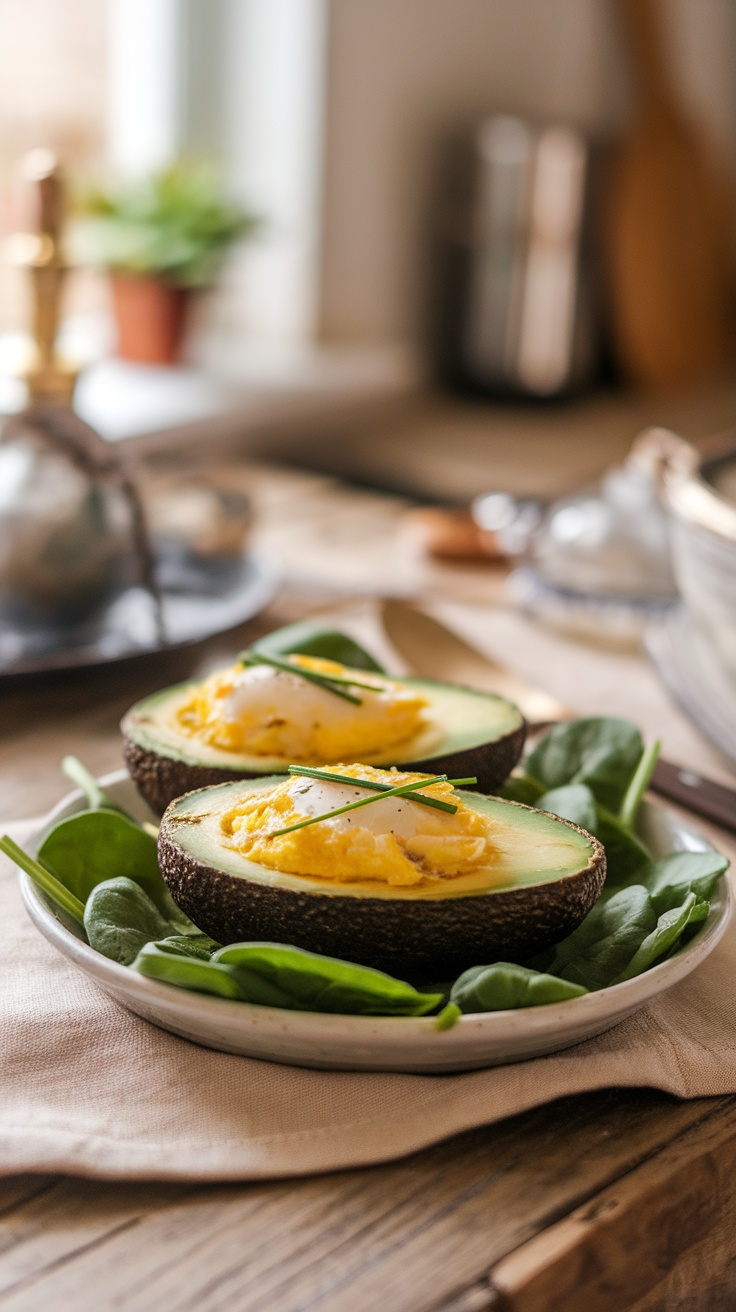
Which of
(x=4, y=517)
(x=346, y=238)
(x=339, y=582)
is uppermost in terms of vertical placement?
(x=346, y=238)

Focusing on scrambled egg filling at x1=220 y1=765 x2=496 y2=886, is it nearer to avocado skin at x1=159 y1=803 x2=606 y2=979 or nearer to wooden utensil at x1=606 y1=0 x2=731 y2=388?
avocado skin at x1=159 y1=803 x2=606 y2=979

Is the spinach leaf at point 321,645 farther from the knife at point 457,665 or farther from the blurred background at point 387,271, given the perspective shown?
the blurred background at point 387,271

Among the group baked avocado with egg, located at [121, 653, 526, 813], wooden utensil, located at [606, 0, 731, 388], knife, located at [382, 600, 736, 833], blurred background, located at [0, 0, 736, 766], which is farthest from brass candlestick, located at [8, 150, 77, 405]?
wooden utensil, located at [606, 0, 731, 388]

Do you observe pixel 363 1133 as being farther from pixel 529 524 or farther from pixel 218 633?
pixel 529 524

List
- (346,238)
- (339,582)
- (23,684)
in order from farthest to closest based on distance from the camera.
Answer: (346,238)
(339,582)
(23,684)

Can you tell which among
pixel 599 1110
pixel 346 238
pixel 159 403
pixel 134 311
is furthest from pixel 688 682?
pixel 346 238

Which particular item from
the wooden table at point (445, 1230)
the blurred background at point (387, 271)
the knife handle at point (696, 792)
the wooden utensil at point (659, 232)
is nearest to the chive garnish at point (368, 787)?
the wooden table at point (445, 1230)

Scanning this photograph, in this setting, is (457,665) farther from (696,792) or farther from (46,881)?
(46,881)

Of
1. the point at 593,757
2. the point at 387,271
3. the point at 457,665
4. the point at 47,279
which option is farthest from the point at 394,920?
the point at 387,271
